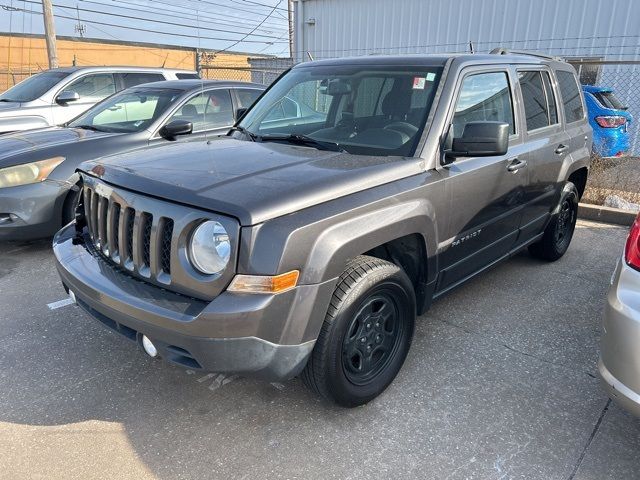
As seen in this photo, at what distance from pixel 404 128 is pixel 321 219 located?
1087mm

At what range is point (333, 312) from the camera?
242cm

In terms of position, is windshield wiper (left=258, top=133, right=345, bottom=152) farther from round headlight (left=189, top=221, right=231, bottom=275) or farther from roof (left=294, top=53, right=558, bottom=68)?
round headlight (left=189, top=221, right=231, bottom=275)

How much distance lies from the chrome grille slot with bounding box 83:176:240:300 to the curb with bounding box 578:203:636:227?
5.91 m

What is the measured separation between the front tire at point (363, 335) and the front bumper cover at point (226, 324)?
13cm

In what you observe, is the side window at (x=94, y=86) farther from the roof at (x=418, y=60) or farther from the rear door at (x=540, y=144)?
the rear door at (x=540, y=144)

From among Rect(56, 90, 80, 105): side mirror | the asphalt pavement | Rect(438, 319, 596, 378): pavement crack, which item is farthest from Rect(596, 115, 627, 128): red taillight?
Rect(56, 90, 80, 105): side mirror

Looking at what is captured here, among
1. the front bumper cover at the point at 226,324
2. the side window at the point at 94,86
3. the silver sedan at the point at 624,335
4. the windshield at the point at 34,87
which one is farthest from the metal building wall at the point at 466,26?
the front bumper cover at the point at 226,324

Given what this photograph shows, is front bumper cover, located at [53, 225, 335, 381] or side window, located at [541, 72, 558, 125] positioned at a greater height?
side window, located at [541, 72, 558, 125]

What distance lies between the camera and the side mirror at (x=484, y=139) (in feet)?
9.25

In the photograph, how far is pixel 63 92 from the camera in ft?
26.4

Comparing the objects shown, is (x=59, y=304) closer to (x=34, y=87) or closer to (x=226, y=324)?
(x=226, y=324)

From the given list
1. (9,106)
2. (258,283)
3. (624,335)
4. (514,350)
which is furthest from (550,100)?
(9,106)

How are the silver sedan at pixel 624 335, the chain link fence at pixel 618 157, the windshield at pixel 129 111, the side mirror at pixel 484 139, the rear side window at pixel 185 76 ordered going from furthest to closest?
the rear side window at pixel 185 76 → the chain link fence at pixel 618 157 → the windshield at pixel 129 111 → the side mirror at pixel 484 139 → the silver sedan at pixel 624 335

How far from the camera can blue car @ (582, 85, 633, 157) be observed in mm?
8484
